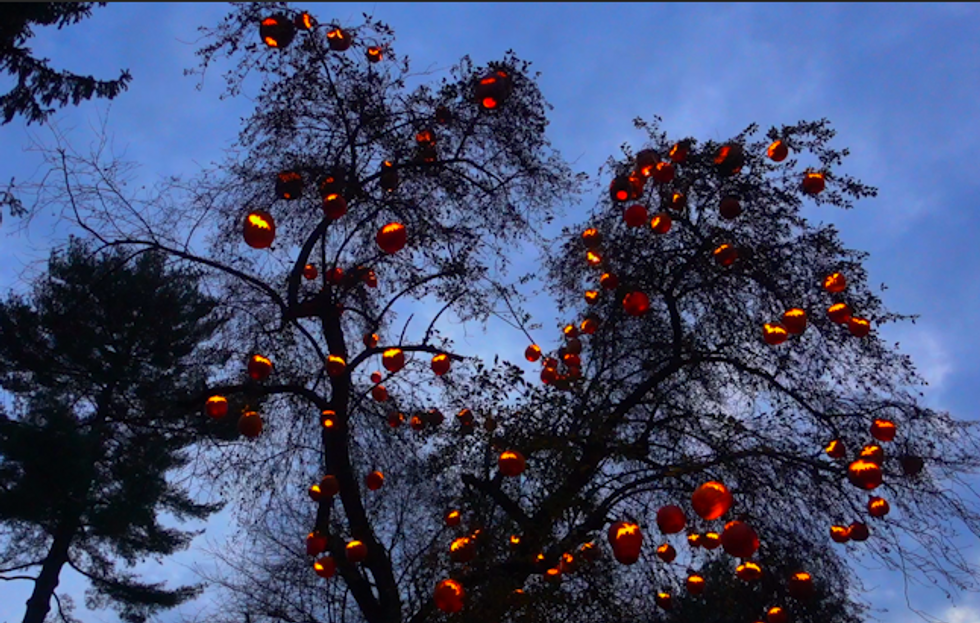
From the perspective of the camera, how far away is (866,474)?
17.6ft

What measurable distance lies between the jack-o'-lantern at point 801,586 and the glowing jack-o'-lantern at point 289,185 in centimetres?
622

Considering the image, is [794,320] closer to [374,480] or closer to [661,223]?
[661,223]

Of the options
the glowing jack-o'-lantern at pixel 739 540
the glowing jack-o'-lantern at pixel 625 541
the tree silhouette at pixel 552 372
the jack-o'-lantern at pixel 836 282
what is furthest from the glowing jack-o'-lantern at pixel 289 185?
the jack-o'-lantern at pixel 836 282

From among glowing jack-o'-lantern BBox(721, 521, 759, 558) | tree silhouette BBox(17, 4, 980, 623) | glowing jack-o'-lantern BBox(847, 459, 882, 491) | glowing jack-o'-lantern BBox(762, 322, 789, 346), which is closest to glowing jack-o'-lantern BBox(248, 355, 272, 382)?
tree silhouette BBox(17, 4, 980, 623)

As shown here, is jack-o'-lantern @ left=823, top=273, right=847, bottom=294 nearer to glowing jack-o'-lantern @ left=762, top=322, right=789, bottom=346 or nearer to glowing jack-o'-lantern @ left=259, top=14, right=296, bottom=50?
glowing jack-o'-lantern @ left=762, top=322, right=789, bottom=346

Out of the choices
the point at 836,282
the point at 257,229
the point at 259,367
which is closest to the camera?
the point at 257,229

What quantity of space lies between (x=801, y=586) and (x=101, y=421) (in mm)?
10839

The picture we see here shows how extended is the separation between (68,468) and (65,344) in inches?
116

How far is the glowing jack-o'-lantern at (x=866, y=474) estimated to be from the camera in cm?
536

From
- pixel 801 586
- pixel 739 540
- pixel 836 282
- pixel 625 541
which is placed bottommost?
pixel 801 586

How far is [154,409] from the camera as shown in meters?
11.5

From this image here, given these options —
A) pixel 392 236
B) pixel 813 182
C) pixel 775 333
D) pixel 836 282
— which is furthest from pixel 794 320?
pixel 392 236

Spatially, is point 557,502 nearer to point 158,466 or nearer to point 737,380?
point 737,380

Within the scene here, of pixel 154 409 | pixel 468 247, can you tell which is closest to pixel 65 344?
pixel 154 409
